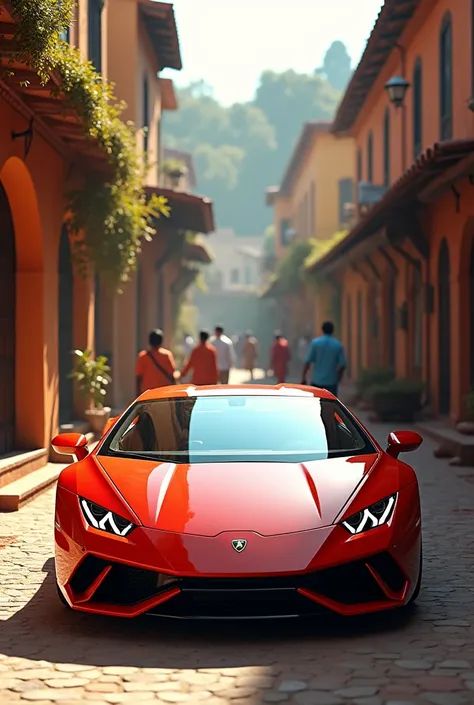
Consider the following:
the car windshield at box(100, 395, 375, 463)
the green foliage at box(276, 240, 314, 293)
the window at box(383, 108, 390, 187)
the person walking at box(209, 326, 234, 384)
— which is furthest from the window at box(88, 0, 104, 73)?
the green foliage at box(276, 240, 314, 293)

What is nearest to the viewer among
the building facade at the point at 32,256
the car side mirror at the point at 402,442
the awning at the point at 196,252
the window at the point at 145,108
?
the car side mirror at the point at 402,442

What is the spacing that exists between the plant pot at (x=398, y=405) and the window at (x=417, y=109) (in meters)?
4.79

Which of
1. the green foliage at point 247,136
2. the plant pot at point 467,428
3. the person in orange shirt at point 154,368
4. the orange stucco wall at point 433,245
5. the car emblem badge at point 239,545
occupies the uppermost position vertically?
the green foliage at point 247,136

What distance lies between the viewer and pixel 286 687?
4820 millimetres

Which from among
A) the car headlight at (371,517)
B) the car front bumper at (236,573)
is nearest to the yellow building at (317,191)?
the car headlight at (371,517)

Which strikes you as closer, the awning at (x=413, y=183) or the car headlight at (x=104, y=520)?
the car headlight at (x=104, y=520)

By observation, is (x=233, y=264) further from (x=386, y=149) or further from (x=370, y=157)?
(x=386, y=149)

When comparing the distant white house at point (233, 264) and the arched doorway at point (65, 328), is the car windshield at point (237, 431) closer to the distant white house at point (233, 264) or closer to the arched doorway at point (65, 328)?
the arched doorway at point (65, 328)

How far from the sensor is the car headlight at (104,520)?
5.79 metres

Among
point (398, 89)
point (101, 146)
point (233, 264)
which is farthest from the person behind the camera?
point (233, 264)

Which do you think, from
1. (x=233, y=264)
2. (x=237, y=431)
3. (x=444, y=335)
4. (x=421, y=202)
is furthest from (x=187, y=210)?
(x=233, y=264)

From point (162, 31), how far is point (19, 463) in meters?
14.5

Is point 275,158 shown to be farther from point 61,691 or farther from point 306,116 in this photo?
point 61,691

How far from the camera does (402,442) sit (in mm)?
6977
